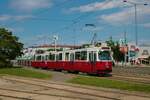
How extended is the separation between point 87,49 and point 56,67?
14988 millimetres

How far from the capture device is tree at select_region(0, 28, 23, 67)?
66.2 meters

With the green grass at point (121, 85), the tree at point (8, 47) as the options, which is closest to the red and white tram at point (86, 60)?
the green grass at point (121, 85)

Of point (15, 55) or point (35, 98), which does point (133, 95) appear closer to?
point (35, 98)

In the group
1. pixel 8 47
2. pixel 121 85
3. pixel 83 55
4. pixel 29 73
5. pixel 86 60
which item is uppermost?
pixel 8 47

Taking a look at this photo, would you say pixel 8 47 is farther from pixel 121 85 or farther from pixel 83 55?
pixel 121 85

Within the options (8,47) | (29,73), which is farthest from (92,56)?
(8,47)

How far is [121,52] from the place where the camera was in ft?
366

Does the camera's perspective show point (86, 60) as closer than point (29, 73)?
Yes

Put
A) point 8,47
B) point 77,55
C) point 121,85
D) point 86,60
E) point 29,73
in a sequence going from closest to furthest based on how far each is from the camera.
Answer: point 121,85
point 86,60
point 77,55
point 29,73
point 8,47

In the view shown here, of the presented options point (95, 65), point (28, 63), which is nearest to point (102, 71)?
point (95, 65)

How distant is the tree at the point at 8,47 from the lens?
66250 mm

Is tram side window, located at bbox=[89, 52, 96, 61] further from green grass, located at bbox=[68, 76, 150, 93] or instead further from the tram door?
green grass, located at bbox=[68, 76, 150, 93]

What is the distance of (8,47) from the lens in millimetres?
66562

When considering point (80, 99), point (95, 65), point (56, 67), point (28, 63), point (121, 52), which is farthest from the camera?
point (121, 52)
